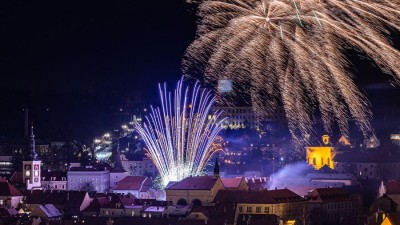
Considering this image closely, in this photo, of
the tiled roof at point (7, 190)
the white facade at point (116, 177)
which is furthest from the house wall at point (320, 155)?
the tiled roof at point (7, 190)

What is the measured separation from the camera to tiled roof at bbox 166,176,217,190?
127ft

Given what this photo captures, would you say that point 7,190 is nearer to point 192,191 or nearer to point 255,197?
point 192,191

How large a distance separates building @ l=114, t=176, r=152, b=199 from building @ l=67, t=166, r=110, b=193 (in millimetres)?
4347

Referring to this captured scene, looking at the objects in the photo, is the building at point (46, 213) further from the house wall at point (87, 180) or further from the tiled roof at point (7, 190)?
the house wall at point (87, 180)

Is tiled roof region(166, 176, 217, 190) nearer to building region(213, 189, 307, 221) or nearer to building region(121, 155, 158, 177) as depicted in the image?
building region(213, 189, 307, 221)

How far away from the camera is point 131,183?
48031 millimetres

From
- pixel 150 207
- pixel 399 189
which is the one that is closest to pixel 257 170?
pixel 399 189

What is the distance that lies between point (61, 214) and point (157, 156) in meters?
4.79

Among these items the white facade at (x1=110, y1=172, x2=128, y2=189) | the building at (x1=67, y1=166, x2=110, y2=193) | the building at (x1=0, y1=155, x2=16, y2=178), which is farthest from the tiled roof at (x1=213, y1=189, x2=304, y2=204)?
the building at (x1=0, y1=155, x2=16, y2=178)

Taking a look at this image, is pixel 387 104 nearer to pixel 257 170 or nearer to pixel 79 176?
pixel 257 170

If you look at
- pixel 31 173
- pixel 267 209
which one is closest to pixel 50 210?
pixel 267 209

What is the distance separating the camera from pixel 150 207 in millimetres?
37219

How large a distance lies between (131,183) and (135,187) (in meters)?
0.70

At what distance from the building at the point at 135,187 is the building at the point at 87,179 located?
171 inches
